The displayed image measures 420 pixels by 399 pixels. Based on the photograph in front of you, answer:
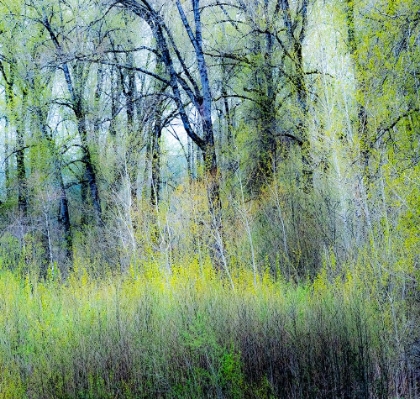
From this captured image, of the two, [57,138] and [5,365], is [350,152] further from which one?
[57,138]

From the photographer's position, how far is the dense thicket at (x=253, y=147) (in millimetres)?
7070

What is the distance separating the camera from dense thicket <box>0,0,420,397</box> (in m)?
7.07

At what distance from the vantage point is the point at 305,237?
1370 cm

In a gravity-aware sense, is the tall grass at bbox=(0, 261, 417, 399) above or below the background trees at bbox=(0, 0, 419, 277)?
below

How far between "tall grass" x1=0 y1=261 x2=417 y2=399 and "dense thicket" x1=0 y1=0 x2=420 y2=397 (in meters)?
0.11

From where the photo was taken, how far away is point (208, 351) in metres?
6.59

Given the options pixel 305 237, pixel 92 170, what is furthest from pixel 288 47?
pixel 92 170

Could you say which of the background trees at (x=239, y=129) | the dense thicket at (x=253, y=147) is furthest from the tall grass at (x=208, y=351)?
the background trees at (x=239, y=129)

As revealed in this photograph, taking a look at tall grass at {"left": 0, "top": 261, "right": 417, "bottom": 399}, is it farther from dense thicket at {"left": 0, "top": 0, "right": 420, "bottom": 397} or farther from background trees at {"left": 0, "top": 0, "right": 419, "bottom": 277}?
background trees at {"left": 0, "top": 0, "right": 419, "bottom": 277}

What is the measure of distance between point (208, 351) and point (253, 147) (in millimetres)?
A: 11377

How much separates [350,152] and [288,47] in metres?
6.50

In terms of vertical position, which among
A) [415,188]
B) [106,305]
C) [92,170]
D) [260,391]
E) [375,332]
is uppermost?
[92,170]

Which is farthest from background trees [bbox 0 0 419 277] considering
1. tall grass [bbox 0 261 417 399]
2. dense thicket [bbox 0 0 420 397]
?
tall grass [bbox 0 261 417 399]

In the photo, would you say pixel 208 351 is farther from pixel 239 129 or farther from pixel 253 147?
pixel 239 129
